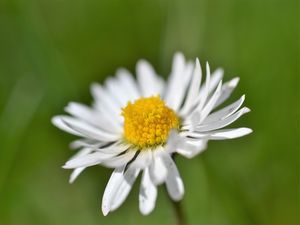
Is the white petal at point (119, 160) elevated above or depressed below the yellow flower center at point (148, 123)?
below

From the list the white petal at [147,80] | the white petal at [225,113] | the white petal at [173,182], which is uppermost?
the white petal at [147,80]

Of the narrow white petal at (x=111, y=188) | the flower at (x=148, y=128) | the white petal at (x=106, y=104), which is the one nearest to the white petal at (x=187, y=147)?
the flower at (x=148, y=128)

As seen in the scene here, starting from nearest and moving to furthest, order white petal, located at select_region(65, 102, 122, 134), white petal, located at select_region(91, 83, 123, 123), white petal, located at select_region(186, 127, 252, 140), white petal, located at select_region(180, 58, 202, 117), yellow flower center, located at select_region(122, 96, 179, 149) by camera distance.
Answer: white petal, located at select_region(186, 127, 252, 140)
white petal, located at select_region(180, 58, 202, 117)
yellow flower center, located at select_region(122, 96, 179, 149)
white petal, located at select_region(65, 102, 122, 134)
white petal, located at select_region(91, 83, 123, 123)

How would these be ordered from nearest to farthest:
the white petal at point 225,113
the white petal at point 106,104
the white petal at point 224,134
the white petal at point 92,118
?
1. the white petal at point 224,134
2. the white petal at point 225,113
3. the white petal at point 92,118
4. the white petal at point 106,104

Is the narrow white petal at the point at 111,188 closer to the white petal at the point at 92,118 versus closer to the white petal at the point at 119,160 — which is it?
the white petal at the point at 119,160

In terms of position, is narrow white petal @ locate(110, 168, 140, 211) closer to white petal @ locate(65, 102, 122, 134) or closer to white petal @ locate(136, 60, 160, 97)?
white petal @ locate(65, 102, 122, 134)

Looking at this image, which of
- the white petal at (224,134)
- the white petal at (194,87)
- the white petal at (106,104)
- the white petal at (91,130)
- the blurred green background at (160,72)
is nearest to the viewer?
the white petal at (224,134)

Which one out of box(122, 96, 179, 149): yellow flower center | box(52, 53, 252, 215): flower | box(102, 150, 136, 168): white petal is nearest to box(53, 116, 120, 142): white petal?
box(52, 53, 252, 215): flower
